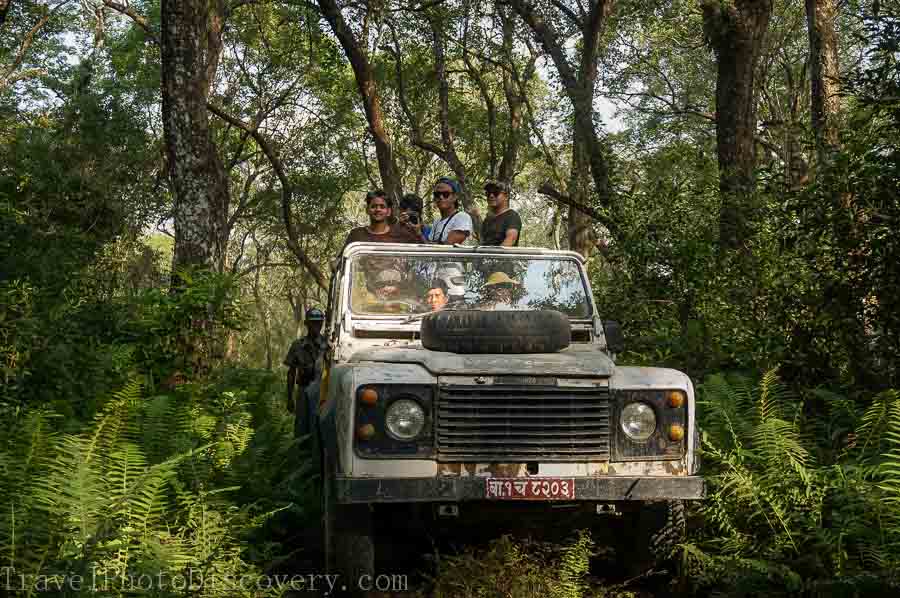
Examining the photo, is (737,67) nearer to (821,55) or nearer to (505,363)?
(821,55)

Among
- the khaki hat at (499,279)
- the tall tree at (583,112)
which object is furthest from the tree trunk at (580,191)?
the khaki hat at (499,279)

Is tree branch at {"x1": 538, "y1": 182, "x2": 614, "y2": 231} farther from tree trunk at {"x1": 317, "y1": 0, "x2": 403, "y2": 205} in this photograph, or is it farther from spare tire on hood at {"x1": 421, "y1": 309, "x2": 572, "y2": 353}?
spare tire on hood at {"x1": 421, "y1": 309, "x2": 572, "y2": 353}

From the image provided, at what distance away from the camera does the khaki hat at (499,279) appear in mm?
6433

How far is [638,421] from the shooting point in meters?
4.97

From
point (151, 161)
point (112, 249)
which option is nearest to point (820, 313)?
point (112, 249)

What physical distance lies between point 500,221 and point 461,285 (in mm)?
1221

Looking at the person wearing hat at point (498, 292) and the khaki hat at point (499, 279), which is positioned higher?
the khaki hat at point (499, 279)

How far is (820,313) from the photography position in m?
7.68

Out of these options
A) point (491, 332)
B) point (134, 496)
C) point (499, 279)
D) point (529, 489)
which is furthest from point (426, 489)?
point (499, 279)

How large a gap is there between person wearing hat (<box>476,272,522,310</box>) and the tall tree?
590 cm

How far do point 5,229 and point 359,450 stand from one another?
20.8 ft

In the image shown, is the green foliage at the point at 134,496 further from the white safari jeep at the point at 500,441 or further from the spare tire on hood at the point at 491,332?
the spare tire on hood at the point at 491,332

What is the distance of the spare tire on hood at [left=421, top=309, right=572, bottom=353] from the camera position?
531 centimetres

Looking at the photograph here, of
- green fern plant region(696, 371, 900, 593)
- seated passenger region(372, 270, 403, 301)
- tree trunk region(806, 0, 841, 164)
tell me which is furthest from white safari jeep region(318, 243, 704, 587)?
tree trunk region(806, 0, 841, 164)
